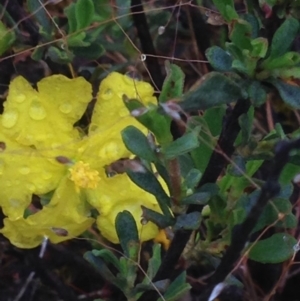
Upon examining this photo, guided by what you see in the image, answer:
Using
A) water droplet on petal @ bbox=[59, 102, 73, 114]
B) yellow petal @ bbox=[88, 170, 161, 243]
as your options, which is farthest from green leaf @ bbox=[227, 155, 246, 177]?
water droplet on petal @ bbox=[59, 102, 73, 114]

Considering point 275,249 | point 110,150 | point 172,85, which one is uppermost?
point 172,85

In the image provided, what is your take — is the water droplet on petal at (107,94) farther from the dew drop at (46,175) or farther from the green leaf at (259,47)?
the green leaf at (259,47)

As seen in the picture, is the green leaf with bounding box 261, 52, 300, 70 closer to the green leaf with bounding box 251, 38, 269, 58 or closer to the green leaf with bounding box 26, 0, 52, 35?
the green leaf with bounding box 251, 38, 269, 58

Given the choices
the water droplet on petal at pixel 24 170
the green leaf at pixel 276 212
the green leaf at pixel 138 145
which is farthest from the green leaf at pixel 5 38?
the green leaf at pixel 276 212

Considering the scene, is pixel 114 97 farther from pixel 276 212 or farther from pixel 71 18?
pixel 276 212

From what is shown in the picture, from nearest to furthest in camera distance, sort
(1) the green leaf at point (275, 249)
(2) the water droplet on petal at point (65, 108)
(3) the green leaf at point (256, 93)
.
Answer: (3) the green leaf at point (256, 93) → (1) the green leaf at point (275, 249) → (2) the water droplet on petal at point (65, 108)

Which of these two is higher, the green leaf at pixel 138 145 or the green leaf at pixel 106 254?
the green leaf at pixel 138 145

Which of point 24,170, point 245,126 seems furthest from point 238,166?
point 24,170

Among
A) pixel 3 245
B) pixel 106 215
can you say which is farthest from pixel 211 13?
pixel 3 245
